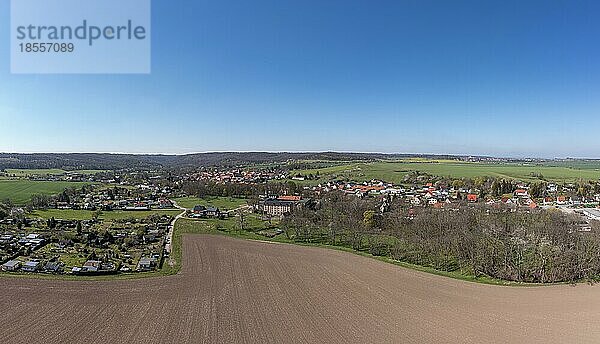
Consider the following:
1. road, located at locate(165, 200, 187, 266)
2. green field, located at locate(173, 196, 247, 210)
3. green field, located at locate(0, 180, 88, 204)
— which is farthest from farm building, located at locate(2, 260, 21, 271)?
green field, located at locate(0, 180, 88, 204)

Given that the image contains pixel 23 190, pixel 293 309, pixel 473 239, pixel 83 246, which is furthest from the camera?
pixel 23 190

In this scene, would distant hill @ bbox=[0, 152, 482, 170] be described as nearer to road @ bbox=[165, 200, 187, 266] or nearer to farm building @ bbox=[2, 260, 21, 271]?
road @ bbox=[165, 200, 187, 266]

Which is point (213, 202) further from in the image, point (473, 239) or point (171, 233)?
point (473, 239)

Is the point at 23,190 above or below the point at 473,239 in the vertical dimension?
below

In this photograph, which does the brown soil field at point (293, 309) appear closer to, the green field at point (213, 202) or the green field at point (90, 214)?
the green field at point (90, 214)

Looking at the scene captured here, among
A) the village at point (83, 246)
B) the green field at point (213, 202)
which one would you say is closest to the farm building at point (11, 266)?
the village at point (83, 246)

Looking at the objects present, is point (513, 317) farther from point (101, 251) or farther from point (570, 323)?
point (101, 251)

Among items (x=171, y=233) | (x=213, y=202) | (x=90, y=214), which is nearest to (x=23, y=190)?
(x=90, y=214)
